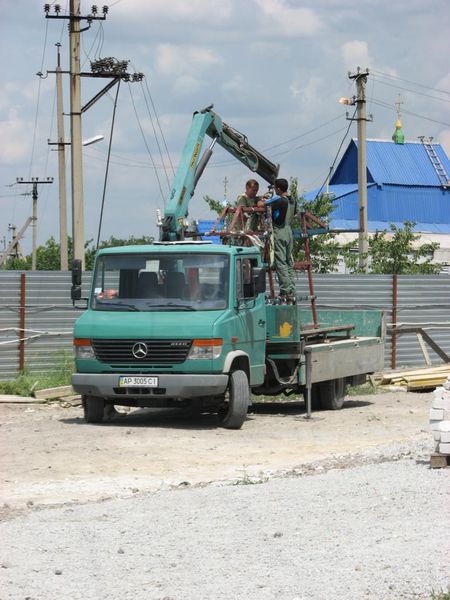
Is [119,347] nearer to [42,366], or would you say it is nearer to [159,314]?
[159,314]

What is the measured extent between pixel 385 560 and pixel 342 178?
2781 inches

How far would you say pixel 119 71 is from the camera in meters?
→ 30.4

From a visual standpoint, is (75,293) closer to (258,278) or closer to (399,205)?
(258,278)

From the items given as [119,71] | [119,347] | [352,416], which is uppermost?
[119,71]

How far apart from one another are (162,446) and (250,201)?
15.5 ft

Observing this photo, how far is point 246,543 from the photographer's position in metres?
7.55

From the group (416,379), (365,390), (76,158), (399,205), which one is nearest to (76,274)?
(365,390)

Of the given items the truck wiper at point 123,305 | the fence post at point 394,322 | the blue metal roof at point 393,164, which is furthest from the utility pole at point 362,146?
the blue metal roof at point 393,164

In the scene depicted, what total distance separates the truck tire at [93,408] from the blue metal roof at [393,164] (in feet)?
186

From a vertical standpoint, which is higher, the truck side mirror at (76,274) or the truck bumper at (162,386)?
the truck side mirror at (76,274)

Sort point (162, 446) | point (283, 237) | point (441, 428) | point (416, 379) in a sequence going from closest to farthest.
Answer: point (441, 428), point (162, 446), point (283, 237), point (416, 379)

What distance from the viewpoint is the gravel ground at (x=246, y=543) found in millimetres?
6520

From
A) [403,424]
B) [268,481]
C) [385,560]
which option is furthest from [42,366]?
[385,560]

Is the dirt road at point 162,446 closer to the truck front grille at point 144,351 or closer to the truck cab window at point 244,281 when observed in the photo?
the truck front grille at point 144,351
